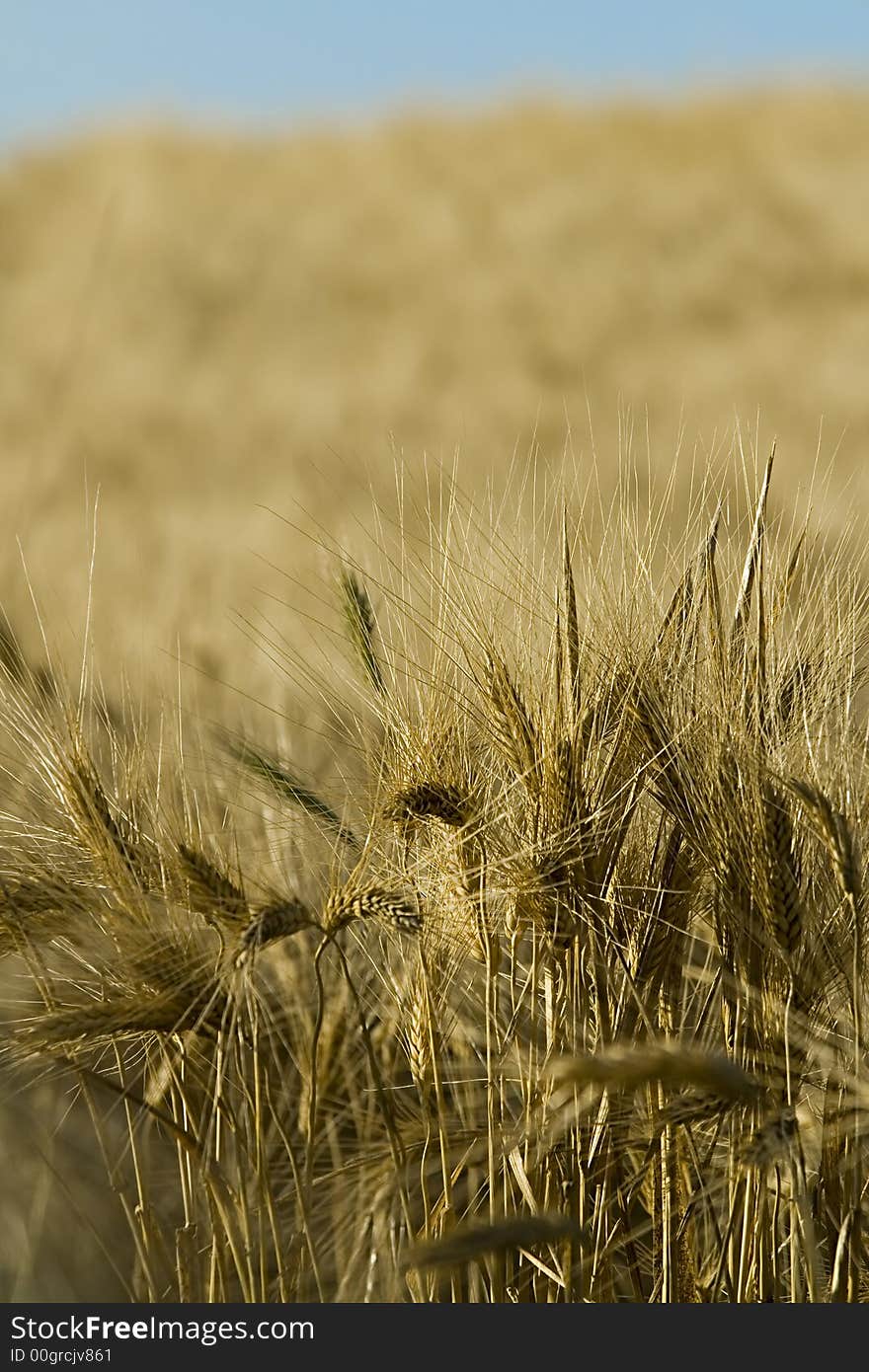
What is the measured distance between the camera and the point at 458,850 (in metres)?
1.11

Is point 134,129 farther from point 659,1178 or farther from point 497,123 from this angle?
point 659,1178

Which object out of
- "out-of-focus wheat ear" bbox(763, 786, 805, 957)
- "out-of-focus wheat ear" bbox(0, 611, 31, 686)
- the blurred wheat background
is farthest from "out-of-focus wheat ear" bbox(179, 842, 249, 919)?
the blurred wheat background

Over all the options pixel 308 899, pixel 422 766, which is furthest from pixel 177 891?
pixel 308 899

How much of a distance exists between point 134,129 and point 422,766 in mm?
14421

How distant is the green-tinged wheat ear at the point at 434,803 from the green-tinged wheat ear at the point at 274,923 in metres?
0.15

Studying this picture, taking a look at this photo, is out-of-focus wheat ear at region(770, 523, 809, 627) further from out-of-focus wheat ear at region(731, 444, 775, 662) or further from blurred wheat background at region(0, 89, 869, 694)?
blurred wheat background at region(0, 89, 869, 694)

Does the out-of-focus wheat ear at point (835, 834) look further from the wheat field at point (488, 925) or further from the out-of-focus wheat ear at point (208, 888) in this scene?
the out-of-focus wheat ear at point (208, 888)

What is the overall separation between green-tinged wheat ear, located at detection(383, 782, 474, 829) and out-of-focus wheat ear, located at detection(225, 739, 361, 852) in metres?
0.08

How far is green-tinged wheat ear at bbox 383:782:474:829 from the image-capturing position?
1.10 m

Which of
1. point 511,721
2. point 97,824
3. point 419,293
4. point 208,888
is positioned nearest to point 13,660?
point 97,824

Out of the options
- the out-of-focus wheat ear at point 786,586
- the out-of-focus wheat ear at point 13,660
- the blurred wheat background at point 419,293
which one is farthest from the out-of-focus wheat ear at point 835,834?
the blurred wheat background at point 419,293

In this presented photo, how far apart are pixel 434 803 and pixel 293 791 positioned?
0.18 metres

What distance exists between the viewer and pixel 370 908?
1.01 meters

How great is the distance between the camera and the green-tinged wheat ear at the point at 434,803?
110cm
